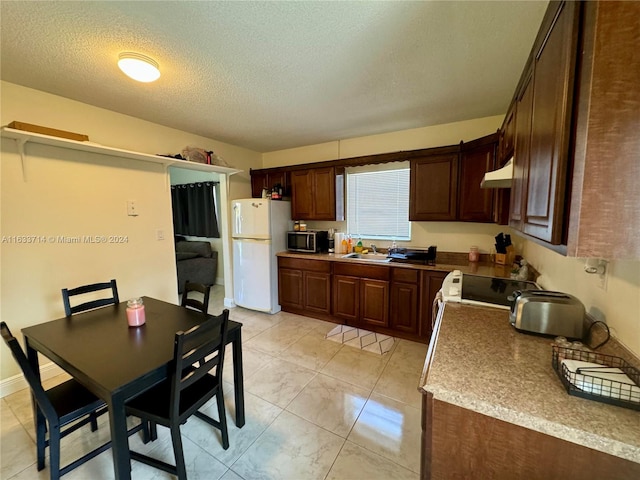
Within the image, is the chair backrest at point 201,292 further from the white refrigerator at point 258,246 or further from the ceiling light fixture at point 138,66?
the white refrigerator at point 258,246

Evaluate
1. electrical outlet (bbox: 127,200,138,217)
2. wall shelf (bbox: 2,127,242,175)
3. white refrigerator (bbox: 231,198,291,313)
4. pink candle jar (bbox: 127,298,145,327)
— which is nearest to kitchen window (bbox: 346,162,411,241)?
white refrigerator (bbox: 231,198,291,313)

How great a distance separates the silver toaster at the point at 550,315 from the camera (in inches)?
46.6

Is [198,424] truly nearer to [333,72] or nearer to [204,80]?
[204,80]

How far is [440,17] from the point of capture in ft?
4.59

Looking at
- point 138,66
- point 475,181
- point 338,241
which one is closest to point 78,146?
point 138,66

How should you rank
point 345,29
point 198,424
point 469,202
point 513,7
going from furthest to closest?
1. point 469,202
2. point 198,424
3. point 345,29
4. point 513,7

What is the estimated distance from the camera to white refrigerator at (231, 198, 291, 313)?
3.58 metres

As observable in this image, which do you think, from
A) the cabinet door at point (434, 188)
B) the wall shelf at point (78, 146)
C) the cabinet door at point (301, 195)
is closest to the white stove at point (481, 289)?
the cabinet door at point (434, 188)

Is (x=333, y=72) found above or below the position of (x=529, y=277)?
above

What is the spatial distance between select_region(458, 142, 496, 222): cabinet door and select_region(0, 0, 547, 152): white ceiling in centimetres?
45

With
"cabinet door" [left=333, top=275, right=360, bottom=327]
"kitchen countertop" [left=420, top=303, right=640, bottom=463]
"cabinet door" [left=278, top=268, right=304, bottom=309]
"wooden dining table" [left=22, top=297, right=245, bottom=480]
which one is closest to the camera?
"kitchen countertop" [left=420, top=303, right=640, bottom=463]

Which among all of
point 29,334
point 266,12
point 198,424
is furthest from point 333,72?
point 198,424

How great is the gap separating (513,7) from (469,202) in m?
1.70

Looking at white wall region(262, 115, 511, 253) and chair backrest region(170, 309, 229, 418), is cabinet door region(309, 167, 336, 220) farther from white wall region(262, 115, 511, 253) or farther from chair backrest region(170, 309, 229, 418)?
chair backrest region(170, 309, 229, 418)
